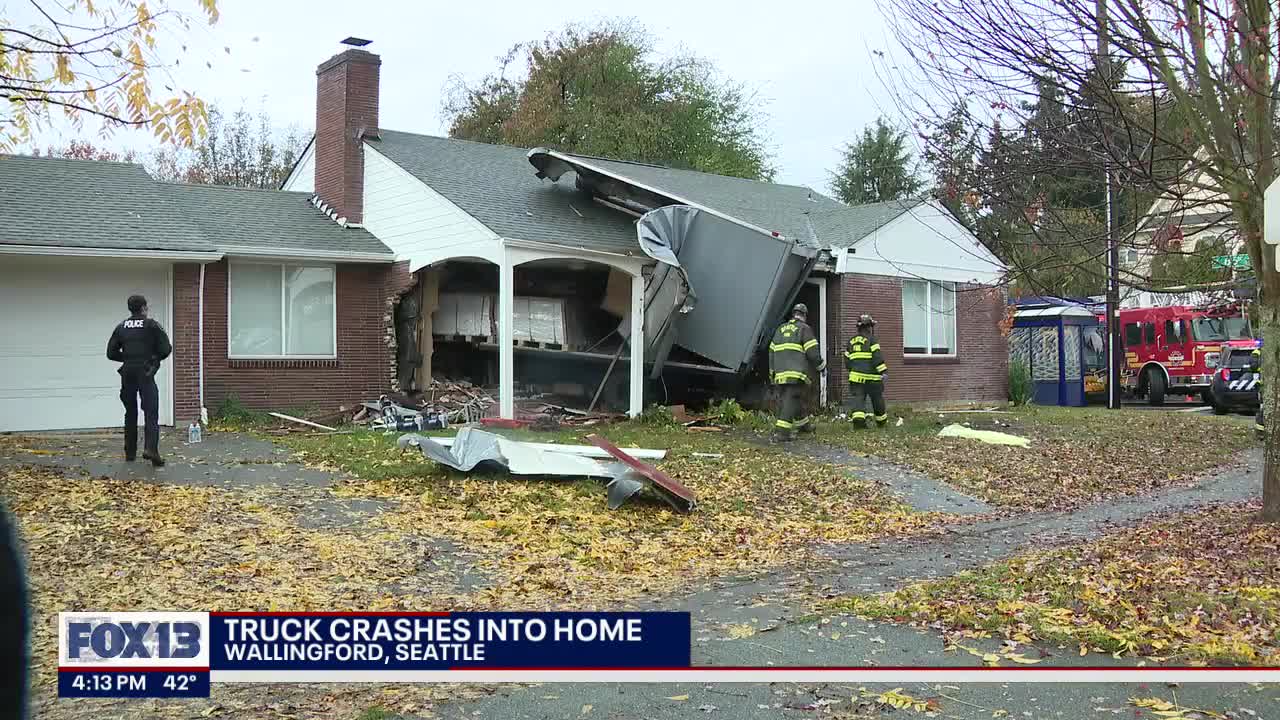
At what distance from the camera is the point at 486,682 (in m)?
5.05

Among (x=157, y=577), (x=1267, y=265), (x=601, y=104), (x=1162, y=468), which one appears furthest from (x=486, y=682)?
(x=601, y=104)

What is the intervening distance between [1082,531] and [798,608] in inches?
162

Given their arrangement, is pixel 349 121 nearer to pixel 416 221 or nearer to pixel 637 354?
pixel 416 221

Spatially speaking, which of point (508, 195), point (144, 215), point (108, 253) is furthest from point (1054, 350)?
point (108, 253)

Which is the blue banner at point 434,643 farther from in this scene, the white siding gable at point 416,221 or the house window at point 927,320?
the house window at point 927,320

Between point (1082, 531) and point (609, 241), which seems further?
point (609, 241)

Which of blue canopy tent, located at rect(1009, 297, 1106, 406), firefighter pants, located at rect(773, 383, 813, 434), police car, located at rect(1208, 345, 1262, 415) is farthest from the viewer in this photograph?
blue canopy tent, located at rect(1009, 297, 1106, 406)

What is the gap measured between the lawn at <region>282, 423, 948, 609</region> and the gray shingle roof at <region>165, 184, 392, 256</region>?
4.98 m

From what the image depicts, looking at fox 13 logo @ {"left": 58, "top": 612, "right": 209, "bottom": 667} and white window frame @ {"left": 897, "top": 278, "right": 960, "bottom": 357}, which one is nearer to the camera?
fox 13 logo @ {"left": 58, "top": 612, "right": 209, "bottom": 667}

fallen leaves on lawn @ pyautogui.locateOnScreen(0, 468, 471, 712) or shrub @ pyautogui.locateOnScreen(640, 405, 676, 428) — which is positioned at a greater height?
shrub @ pyautogui.locateOnScreen(640, 405, 676, 428)

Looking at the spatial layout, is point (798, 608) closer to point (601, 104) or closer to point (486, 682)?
point (486, 682)

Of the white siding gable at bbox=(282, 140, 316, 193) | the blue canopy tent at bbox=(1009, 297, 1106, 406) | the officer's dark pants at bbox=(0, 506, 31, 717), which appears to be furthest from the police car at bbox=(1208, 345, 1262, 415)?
the officer's dark pants at bbox=(0, 506, 31, 717)

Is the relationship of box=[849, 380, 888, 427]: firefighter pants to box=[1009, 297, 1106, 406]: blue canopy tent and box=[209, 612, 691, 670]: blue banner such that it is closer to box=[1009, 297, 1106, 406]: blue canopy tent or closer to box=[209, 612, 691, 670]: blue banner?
box=[209, 612, 691, 670]: blue banner

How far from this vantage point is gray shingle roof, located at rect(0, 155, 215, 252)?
48.5 ft
